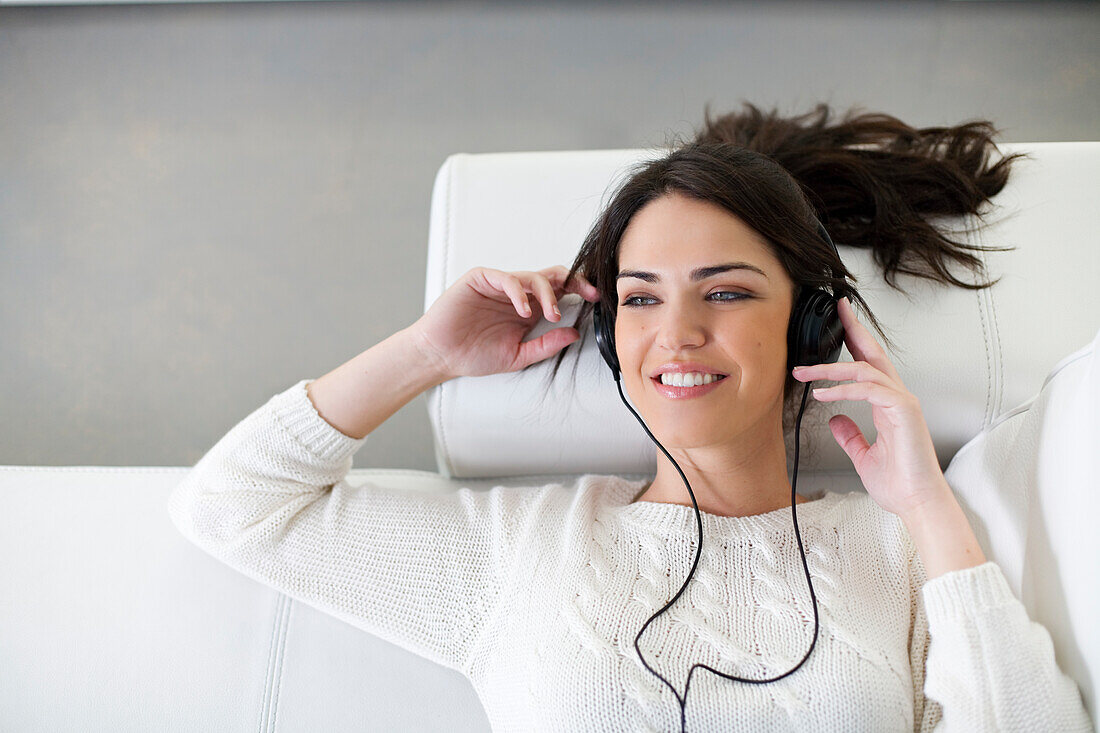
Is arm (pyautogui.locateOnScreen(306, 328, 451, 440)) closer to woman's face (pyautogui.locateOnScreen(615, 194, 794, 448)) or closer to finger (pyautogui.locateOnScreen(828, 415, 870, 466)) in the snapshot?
woman's face (pyautogui.locateOnScreen(615, 194, 794, 448))

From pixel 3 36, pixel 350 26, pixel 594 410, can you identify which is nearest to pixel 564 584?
pixel 594 410

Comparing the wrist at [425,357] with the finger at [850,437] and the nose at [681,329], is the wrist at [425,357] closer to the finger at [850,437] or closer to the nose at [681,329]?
the nose at [681,329]

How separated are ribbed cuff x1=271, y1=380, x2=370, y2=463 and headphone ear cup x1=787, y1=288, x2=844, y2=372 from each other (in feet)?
2.14

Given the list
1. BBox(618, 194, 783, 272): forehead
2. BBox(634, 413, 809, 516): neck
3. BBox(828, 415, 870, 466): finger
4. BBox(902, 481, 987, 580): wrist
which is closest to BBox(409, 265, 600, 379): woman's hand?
BBox(618, 194, 783, 272): forehead

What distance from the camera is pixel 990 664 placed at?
82 cm

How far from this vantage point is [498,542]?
3.47 feet

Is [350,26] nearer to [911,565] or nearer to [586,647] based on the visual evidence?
[586,647]

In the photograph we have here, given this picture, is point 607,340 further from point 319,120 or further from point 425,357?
point 319,120

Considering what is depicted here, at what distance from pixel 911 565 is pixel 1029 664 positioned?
8.2 inches

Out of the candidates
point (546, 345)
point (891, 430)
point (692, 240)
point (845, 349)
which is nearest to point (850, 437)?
point (891, 430)

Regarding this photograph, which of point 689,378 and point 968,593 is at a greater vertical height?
point 689,378

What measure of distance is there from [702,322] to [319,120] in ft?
3.58

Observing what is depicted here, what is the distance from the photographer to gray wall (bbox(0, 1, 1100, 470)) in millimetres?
1589

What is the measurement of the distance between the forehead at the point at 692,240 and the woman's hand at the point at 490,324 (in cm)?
13
